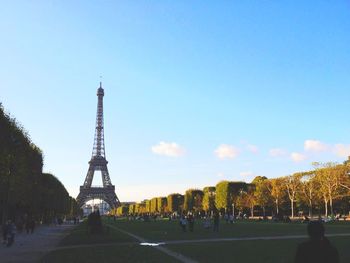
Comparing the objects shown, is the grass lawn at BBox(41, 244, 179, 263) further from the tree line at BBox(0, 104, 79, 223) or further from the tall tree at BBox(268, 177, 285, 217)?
the tall tree at BBox(268, 177, 285, 217)

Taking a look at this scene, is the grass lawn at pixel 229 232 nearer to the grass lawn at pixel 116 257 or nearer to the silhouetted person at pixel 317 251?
the grass lawn at pixel 116 257

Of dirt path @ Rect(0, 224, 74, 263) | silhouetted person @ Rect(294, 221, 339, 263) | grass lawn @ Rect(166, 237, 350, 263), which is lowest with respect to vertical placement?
dirt path @ Rect(0, 224, 74, 263)

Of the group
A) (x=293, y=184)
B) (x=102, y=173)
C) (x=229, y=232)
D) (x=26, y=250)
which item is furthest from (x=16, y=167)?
(x=102, y=173)

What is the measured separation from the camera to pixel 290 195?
4459 inches

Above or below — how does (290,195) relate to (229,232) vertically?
above

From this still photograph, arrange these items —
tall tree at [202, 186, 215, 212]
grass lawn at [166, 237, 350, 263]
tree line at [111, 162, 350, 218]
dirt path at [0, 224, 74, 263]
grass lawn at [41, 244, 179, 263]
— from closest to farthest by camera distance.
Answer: grass lawn at [166, 237, 350, 263]
grass lawn at [41, 244, 179, 263]
dirt path at [0, 224, 74, 263]
tree line at [111, 162, 350, 218]
tall tree at [202, 186, 215, 212]

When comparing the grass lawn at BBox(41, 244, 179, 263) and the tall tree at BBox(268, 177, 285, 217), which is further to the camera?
the tall tree at BBox(268, 177, 285, 217)

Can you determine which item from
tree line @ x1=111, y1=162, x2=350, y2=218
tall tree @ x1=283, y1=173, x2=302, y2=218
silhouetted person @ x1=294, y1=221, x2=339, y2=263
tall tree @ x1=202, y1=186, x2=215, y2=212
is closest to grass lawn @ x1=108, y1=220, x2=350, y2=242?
silhouetted person @ x1=294, y1=221, x2=339, y2=263

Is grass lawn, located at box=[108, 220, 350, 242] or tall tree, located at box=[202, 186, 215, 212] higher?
tall tree, located at box=[202, 186, 215, 212]

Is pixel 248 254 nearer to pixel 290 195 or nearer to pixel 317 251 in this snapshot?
pixel 317 251

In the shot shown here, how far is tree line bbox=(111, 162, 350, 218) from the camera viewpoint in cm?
9812

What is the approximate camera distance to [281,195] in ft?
380

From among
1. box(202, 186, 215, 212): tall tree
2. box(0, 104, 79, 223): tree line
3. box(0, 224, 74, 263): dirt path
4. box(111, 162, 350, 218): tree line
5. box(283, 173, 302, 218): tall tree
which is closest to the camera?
box(0, 224, 74, 263): dirt path

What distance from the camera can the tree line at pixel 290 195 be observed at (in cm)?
9812
